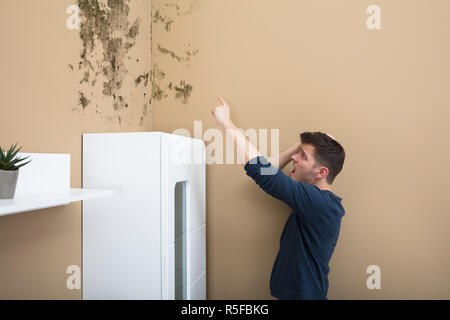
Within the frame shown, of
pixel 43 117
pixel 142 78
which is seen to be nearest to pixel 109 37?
pixel 142 78

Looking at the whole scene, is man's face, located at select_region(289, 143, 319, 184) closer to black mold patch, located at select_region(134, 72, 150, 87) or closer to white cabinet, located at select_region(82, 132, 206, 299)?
white cabinet, located at select_region(82, 132, 206, 299)

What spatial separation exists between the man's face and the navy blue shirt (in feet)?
0.36

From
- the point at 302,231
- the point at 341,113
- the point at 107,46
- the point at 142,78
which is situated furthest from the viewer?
the point at 142,78

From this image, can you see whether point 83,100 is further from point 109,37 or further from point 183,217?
point 183,217

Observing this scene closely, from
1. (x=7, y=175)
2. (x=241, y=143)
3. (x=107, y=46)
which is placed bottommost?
(x=7, y=175)

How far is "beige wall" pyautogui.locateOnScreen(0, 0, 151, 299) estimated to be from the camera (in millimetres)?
918

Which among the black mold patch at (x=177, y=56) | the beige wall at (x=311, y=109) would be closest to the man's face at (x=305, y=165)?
the beige wall at (x=311, y=109)

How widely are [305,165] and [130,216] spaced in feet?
2.43

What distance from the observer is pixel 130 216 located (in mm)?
1148

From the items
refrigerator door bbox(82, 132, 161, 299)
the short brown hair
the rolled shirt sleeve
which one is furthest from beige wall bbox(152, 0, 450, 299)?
refrigerator door bbox(82, 132, 161, 299)

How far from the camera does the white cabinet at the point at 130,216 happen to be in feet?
3.70

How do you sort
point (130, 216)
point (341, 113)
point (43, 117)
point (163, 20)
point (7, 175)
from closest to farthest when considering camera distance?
1. point (7, 175)
2. point (43, 117)
3. point (130, 216)
4. point (341, 113)
5. point (163, 20)

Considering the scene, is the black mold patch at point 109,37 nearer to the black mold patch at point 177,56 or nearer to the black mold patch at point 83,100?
the black mold patch at point 83,100

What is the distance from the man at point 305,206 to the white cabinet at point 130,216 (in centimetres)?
32
